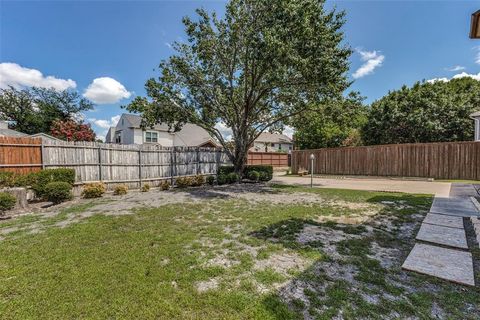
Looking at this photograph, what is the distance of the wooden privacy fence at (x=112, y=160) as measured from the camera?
791 centimetres

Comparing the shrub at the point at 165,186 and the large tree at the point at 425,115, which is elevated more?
the large tree at the point at 425,115

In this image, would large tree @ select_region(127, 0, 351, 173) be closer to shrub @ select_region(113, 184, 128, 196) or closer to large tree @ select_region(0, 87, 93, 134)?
shrub @ select_region(113, 184, 128, 196)

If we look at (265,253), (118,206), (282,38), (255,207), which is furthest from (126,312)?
(282,38)

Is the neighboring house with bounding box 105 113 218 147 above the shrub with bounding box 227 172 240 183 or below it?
above

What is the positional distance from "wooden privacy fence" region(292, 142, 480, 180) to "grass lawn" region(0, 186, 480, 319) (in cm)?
1058

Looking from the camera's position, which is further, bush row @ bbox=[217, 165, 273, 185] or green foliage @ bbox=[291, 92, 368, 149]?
bush row @ bbox=[217, 165, 273, 185]

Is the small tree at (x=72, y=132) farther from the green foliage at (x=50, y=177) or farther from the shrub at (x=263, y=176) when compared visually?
the shrub at (x=263, y=176)

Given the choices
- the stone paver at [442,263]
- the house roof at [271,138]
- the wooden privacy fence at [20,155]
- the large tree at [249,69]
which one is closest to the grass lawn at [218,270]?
the stone paver at [442,263]

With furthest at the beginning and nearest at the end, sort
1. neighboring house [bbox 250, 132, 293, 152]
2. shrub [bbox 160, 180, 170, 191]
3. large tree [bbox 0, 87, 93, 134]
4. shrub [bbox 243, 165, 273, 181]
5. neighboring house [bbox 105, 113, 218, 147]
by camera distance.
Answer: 1. neighboring house [bbox 250, 132, 293, 152]
2. large tree [bbox 0, 87, 93, 134]
3. neighboring house [bbox 105, 113, 218, 147]
4. shrub [bbox 243, 165, 273, 181]
5. shrub [bbox 160, 180, 170, 191]

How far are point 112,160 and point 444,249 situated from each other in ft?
35.7

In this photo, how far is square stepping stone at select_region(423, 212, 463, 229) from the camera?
4726 millimetres

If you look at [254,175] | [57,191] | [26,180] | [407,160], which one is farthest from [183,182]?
[407,160]

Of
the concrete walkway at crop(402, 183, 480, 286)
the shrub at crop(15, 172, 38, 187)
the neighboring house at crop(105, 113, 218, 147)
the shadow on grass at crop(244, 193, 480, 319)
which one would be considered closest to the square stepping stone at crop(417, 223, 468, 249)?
the concrete walkway at crop(402, 183, 480, 286)

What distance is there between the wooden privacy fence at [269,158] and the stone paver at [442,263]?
21.4 meters
